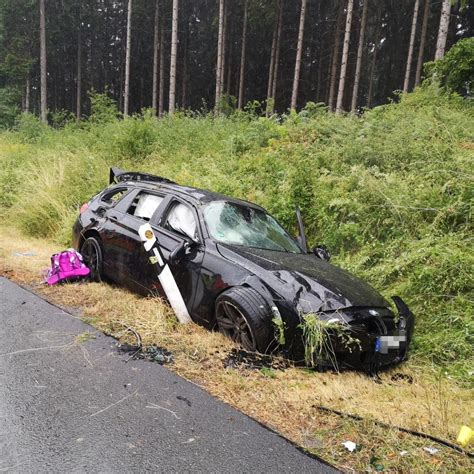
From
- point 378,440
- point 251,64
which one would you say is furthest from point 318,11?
point 378,440

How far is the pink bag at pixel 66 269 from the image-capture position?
5.78 m

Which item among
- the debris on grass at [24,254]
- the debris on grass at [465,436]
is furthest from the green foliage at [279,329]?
the debris on grass at [24,254]

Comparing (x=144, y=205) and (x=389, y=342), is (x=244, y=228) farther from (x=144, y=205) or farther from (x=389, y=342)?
(x=389, y=342)

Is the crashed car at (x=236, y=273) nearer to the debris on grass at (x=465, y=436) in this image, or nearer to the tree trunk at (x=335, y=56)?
the debris on grass at (x=465, y=436)

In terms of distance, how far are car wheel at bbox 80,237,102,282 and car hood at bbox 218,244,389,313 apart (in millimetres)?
2211

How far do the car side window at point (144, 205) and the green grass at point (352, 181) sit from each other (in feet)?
8.08

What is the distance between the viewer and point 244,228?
16.8ft

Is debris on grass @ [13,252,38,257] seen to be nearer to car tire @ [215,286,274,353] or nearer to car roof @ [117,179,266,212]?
car roof @ [117,179,266,212]

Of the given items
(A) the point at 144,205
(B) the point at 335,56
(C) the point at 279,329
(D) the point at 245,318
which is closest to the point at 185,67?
(B) the point at 335,56

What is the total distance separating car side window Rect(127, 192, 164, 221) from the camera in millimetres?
5496

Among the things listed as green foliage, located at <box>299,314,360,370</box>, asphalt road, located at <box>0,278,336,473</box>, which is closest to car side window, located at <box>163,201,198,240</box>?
asphalt road, located at <box>0,278,336,473</box>

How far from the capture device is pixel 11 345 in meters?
A: 3.87

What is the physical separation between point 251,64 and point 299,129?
29404 millimetres

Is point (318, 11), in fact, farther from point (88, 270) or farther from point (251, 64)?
point (88, 270)
